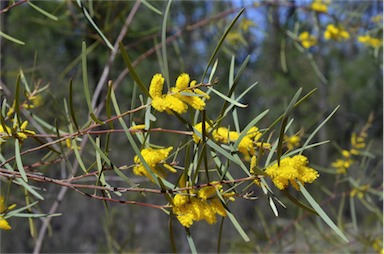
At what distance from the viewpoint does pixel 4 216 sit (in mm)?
389

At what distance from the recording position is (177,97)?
333 millimetres

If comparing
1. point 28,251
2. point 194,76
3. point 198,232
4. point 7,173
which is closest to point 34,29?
point 194,76

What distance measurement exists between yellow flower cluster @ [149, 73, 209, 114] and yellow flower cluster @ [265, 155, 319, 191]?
0.23 feet

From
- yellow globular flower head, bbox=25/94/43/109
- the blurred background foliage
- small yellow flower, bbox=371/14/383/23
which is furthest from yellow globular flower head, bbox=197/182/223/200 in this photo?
small yellow flower, bbox=371/14/383/23

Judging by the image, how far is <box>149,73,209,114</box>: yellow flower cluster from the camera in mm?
321

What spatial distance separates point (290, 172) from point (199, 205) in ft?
0.24

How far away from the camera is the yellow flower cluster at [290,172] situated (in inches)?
12.8

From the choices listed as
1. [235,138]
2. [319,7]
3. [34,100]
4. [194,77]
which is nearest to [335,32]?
[319,7]

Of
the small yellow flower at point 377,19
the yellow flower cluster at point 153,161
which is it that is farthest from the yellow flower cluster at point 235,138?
the small yellow flower at point 377,19

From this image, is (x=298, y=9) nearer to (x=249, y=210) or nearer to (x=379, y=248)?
(x=379, y=248)

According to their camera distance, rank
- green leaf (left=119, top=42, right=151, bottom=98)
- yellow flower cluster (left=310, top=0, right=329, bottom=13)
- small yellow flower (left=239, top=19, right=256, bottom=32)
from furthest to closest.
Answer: small yellow flower (left=239, top=19, right=256, bottom=32), yellow flower cluster (left=310, top=0, right=329, bottom=13), green leaf (left=119, top=42, right=151, bottom=98)

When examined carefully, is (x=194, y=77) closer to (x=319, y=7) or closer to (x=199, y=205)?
(x=319, y=7)

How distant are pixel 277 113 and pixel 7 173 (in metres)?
5.34

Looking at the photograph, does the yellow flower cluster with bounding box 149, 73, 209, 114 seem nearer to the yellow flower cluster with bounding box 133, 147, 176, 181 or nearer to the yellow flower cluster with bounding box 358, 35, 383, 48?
the yellow flower cluster with bounding box 133, 147, 176, 181
